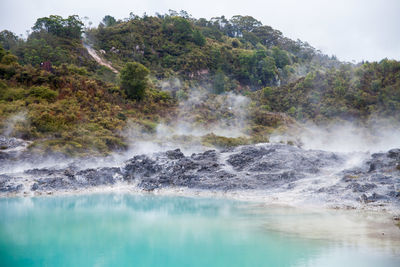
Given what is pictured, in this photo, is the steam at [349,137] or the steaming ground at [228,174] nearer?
Answer: the steaming ground at [228,174]

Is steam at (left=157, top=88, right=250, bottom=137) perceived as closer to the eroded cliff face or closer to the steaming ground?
the steaming ground

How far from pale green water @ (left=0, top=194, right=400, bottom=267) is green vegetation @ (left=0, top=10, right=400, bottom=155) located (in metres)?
10.6

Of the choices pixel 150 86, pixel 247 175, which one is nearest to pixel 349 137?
pixel 247 175

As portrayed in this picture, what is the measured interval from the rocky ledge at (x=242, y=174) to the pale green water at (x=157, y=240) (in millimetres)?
3255

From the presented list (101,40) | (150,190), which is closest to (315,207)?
(150,190)

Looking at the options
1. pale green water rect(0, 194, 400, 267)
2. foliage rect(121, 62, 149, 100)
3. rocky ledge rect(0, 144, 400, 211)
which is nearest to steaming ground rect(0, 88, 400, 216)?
rocky ledge rect(0, 144, 400, 211)

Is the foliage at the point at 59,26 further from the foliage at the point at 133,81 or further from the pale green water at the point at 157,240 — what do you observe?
the pale green water at the point at 157,240

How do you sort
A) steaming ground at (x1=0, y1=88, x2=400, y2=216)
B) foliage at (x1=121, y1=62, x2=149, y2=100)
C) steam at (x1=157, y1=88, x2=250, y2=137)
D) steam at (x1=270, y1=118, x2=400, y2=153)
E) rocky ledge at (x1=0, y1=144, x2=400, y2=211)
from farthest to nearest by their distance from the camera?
foliage at (x1=121, y1=62, x2=149, y2=100), steam at (x1=270, y1=118, x2=400, y2=153), steam at (x1=157, y1=88, x2=250, y2=137), rocky ledge at (x1=0, y1=144, x2=400, y2=211), steaming ground at (x1=0, y1=88, x2=400, y2=216)

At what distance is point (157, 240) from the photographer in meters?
10.9

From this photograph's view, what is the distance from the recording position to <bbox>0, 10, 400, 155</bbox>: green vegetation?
26.8 metres

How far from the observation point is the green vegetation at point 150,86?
26.8 m

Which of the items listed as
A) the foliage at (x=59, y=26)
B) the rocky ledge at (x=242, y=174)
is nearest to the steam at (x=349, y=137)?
the rocky ledge at (x=242, y=174)

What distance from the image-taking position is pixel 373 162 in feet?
65.6

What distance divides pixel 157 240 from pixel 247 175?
10512mm
